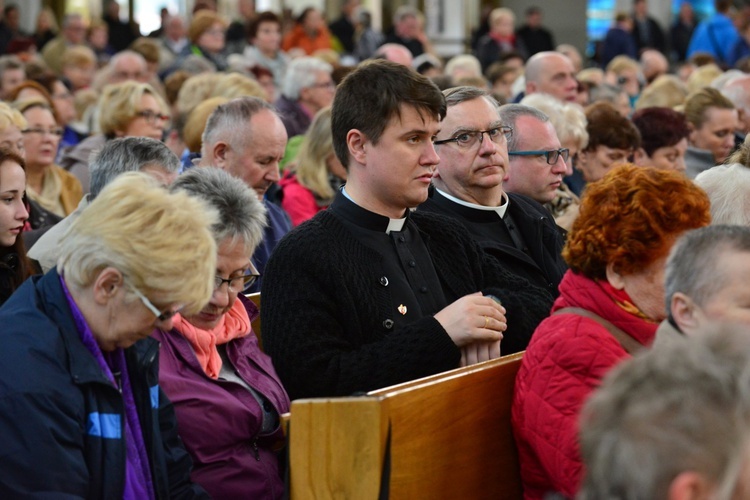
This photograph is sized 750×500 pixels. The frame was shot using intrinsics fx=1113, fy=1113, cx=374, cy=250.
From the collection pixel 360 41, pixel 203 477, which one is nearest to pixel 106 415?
pixel 203 477

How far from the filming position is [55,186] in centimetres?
671

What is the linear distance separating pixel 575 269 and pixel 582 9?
2041 cm

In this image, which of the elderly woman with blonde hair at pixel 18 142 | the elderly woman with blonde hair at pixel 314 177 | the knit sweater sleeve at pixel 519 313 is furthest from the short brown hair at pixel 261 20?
the knit sweater sleeve at pixel 519 313

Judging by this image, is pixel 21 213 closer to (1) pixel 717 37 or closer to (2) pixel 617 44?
(1) pixel 717 37

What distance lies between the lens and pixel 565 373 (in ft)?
9.13

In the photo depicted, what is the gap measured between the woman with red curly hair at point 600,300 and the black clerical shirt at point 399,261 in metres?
0.50

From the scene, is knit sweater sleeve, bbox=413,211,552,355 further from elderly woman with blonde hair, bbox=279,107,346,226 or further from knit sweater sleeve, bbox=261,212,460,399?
elderly woman with blonde hair, bbox=279,107,346,226

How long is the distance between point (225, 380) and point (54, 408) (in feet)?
2.53

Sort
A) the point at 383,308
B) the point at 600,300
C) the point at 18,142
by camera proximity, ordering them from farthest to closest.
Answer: the point at 18,142 < the point at 383,308 < the point at 600,300

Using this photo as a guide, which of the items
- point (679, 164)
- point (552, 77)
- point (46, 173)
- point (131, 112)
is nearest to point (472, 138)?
point (679, 164)

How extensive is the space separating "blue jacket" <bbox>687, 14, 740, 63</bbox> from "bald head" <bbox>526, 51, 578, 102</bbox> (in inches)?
383

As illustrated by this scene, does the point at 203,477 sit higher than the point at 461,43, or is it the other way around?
the point at 203,477

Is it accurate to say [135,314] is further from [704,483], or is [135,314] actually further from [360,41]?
[360,41]

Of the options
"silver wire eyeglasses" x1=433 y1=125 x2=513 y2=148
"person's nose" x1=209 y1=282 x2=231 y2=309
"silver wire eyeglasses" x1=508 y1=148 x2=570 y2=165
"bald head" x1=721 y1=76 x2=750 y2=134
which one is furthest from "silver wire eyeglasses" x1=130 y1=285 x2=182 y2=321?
"bald head" x1=721 y1=76 x2=750 y2=134
